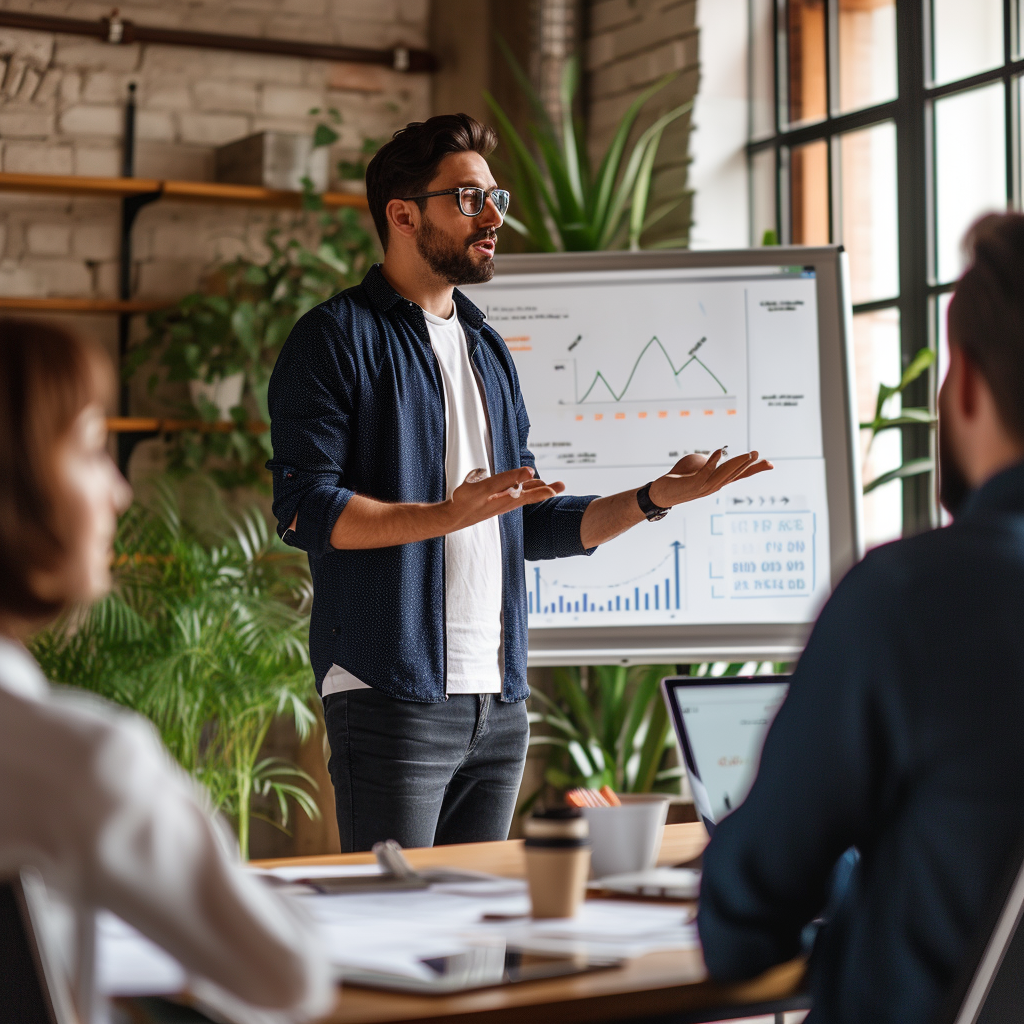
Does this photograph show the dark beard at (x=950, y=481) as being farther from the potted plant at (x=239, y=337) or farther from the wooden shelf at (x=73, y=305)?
the wooden shelf at (x=73, y=305)

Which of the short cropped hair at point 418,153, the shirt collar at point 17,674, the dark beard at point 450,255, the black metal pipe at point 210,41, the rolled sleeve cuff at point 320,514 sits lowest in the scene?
the shirt collar at point 17,674

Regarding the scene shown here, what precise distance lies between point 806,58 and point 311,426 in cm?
266

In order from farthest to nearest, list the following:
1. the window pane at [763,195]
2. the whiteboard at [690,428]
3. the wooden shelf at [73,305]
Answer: the wooden shelf at [73,305] → the window pane at [763,195] → the whiteboard at [690,428]

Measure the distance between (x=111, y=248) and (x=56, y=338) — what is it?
12.7 ft

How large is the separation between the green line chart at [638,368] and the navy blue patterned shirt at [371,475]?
0.78m

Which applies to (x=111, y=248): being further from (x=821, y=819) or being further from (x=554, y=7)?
(x=821, y=819)

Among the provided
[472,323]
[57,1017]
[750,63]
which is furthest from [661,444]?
[57,1017]

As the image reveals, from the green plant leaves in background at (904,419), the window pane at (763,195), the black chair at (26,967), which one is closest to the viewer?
the black chair at (26,967)

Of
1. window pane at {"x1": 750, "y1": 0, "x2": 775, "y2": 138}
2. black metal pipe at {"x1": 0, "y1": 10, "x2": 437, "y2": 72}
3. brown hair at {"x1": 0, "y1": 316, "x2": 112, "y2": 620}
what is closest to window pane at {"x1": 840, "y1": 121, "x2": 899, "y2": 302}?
window pane at {"x1": 750, "y1": 0, "x2": 775, "y2": 138}

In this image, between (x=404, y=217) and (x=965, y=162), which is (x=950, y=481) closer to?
(x=404, y=217)

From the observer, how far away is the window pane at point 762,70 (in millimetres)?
4164

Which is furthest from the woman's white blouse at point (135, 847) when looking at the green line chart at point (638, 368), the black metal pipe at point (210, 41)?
the black metal pipe at point (210, 41)

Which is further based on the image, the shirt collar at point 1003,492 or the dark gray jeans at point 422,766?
the dark gray jeans at point 422,766

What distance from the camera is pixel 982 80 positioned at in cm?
357
